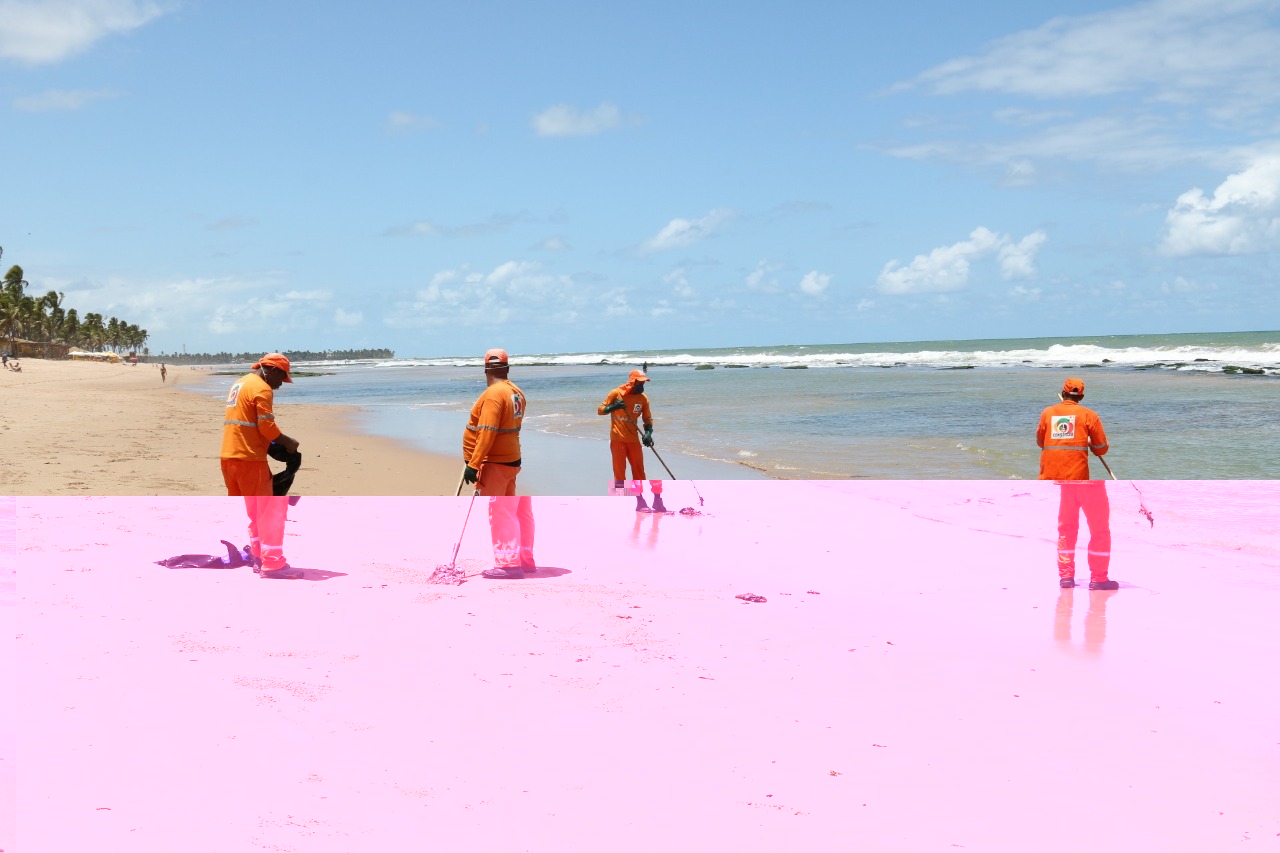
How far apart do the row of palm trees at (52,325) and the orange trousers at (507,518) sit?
65.5 metres

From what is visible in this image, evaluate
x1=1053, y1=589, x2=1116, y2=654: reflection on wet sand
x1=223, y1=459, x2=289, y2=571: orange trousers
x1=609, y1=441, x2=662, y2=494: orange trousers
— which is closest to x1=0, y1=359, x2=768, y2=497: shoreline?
x1=609, y1=441, x2=662, y2=494: orange trousers

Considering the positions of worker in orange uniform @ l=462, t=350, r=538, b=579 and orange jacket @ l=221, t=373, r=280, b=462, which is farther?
A: worker in orange uniform @ l=462, t=350, r=538, b=579

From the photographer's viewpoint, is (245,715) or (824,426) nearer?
(245,715)

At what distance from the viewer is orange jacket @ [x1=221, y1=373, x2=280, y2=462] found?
6215 mm

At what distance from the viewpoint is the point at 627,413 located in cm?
966

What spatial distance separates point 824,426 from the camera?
73.3 ft

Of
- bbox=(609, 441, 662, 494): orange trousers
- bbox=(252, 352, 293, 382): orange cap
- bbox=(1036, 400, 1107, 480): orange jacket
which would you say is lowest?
bbox=(609, 441, 662, 494): orange trousers

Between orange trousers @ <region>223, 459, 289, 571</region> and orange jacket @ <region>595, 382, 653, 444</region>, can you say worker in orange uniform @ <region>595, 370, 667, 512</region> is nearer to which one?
orange jacket @ <region>595, 382, 653, 444</region>

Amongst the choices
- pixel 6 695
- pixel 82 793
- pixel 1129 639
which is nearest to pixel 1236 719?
pixel 1129 639

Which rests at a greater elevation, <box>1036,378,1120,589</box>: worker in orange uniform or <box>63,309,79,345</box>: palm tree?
<box>63,309,79,345</box>: palm tree

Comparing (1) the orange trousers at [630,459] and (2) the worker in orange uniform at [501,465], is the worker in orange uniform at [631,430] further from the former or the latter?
(2) the worker in orange uniform at [501,465]

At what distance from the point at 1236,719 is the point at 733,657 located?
84.0 inches

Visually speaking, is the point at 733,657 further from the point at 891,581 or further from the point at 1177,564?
the point at 1177,564

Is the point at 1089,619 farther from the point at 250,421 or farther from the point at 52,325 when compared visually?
the point at 52,325
